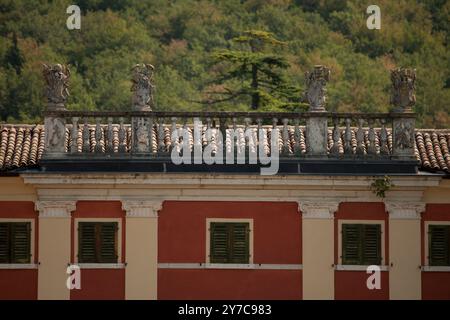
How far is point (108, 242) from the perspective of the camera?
27984 millimetres

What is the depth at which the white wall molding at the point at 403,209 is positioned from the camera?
28.1 m

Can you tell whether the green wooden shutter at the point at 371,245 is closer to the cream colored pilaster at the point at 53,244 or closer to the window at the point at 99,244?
the window at the point at 99,244

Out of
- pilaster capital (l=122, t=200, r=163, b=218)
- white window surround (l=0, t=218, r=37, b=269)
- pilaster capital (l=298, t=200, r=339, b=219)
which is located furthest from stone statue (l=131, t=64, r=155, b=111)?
pilaster capital (l=298, t=200, r=339, b=219)

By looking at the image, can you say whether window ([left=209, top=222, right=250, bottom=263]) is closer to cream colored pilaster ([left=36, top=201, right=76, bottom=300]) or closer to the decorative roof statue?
cream colored pilaster ([left=36, top=201, right=76, bottom=300])

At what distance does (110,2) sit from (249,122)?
59871mm

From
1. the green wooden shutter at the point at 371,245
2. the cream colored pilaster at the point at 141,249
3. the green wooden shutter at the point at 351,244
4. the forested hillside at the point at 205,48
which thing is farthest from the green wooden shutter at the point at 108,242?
the forested hillside at the point at 205,48

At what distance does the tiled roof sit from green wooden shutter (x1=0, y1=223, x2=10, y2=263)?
3.91 feet

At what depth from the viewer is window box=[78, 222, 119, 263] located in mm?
27969

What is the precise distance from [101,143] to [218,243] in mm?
3113

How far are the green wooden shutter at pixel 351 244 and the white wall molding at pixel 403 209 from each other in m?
0.72

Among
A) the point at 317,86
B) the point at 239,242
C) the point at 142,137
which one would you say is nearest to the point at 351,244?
the point at 239,242

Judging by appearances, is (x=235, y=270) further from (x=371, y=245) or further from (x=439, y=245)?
(x=439, y=245)

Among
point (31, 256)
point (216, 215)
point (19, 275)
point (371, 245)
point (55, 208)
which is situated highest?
point (55, 208)
